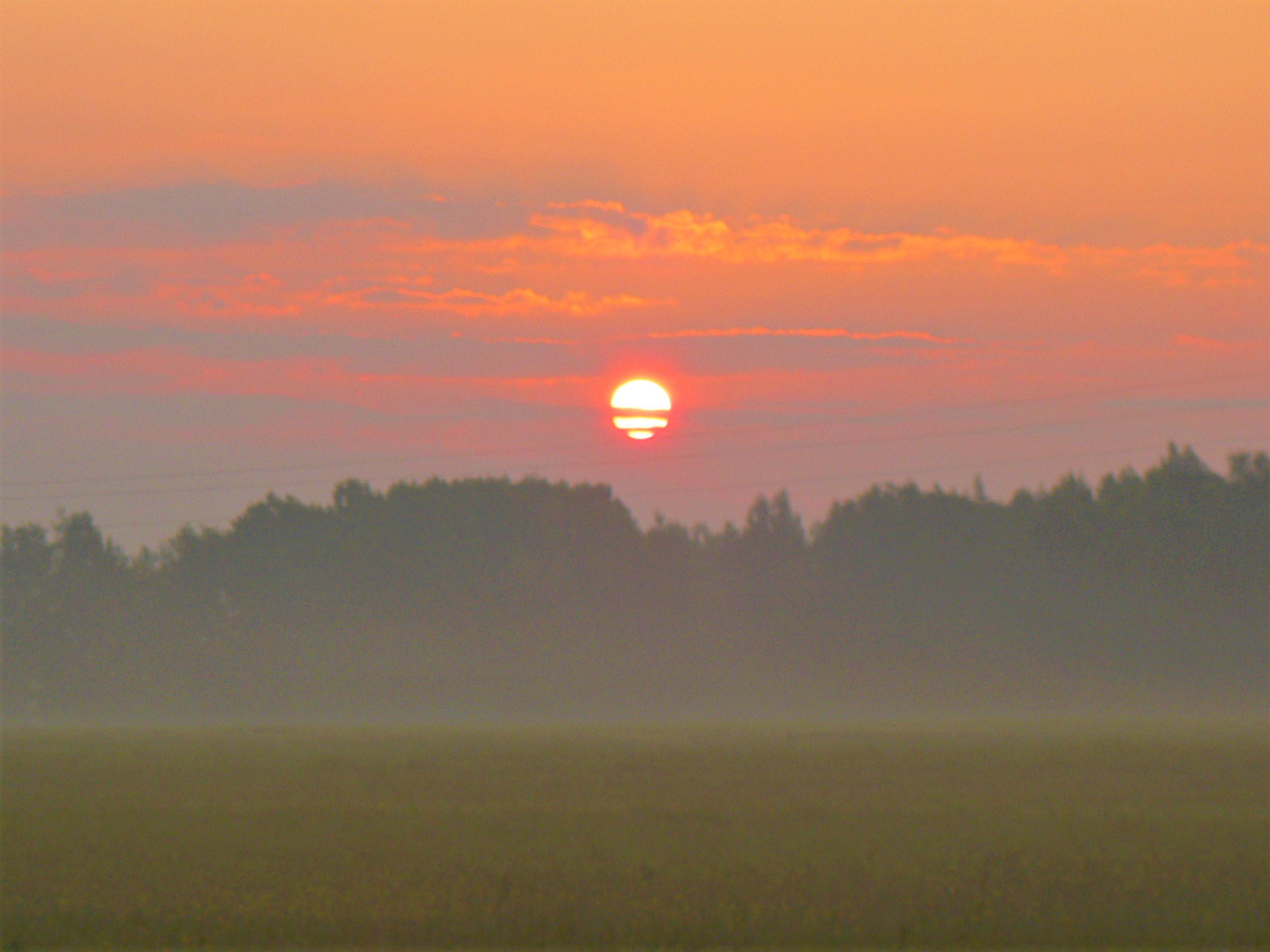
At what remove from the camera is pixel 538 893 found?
1838 cm

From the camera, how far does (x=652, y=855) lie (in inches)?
848

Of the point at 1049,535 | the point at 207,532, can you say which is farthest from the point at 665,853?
the point at 207,532

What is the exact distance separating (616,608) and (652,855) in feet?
396

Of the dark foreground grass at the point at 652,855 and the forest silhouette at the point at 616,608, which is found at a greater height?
the forest silhouette at the point at 616,608

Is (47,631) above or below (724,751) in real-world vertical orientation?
above

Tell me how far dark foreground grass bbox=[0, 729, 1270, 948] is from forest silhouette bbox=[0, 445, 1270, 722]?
78.5 m

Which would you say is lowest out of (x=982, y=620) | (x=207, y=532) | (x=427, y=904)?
(x=427, y=904)

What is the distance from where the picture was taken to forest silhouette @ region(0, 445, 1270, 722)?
116250 mm

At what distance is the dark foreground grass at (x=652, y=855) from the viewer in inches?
647

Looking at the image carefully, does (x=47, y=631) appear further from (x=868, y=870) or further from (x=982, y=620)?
(x=868, y=870)

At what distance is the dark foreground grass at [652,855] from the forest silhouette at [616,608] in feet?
258

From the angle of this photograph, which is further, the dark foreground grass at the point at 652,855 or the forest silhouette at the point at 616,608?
the forest silhouette at the point at 616,608

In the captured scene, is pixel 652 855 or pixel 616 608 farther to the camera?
pixel 616 608

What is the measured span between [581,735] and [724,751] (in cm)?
2025
